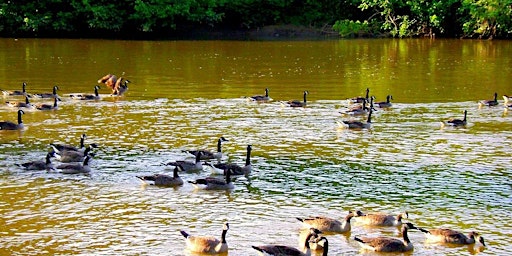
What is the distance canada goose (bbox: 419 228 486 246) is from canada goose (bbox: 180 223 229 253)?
11.2 feet

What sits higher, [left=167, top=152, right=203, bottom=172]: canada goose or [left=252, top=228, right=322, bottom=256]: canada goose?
[left=167, top=152, right=203, bottom=172]: canada goose

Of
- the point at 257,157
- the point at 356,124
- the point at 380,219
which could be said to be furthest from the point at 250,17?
the point at 380,219

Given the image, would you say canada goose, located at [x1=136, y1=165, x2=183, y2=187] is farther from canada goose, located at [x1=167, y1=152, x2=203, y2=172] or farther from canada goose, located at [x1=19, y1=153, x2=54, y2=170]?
canada goose, located at [x1=19, y1=153, x2=54, y2=170]

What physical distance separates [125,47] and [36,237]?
3787cm

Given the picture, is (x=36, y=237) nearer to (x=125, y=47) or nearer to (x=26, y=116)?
(x=26, y=116)

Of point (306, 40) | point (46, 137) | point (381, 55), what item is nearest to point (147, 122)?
point (46, 137)

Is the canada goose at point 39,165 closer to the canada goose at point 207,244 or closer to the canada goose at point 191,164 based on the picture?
the canada goose at point 191,164

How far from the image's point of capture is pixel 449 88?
33.4 meters

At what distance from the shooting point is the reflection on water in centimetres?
1515

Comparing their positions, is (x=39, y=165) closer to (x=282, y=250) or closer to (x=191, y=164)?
(x=191, y=164)

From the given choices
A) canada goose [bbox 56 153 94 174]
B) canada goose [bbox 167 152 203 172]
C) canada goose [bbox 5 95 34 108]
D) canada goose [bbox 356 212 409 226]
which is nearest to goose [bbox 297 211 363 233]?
canada goose [bbox 356 212 409 226]

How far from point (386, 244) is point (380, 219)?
4.23ft

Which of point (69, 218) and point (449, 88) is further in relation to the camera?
point (449, 88)

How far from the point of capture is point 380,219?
15.2 metres
